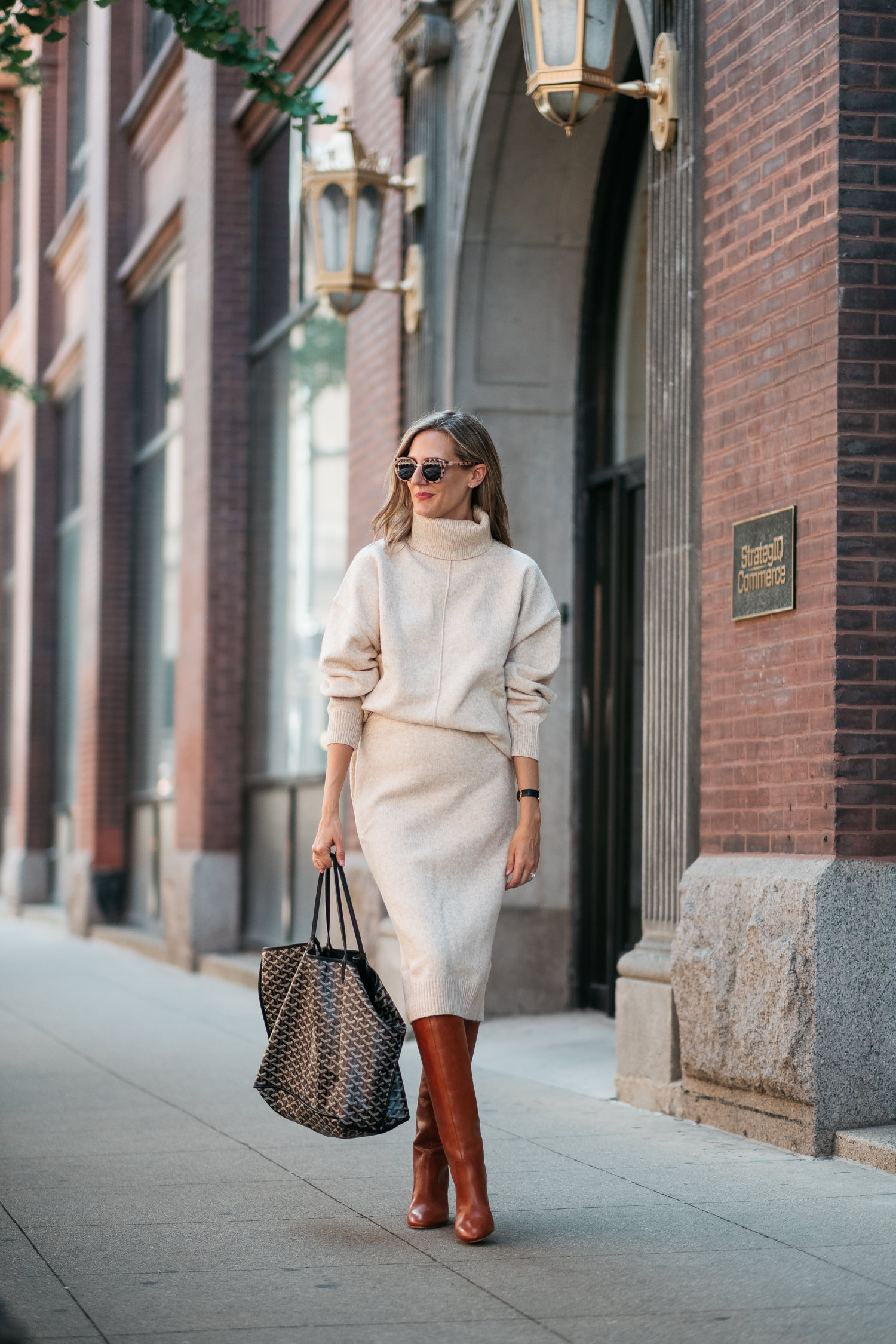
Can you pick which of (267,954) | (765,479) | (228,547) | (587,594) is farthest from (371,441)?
(267,954)

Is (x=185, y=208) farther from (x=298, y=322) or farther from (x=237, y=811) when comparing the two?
(x=237, y=811)

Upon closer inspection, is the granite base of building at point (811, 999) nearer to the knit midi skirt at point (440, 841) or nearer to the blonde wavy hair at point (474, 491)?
the knit midi skirt at point (440, 841)

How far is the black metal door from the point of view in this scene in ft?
28.7

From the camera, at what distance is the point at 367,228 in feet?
31.0

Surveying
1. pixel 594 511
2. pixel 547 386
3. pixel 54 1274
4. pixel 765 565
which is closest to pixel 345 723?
pixel 54 1274

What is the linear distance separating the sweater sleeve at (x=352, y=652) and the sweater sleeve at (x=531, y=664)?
1.15ft

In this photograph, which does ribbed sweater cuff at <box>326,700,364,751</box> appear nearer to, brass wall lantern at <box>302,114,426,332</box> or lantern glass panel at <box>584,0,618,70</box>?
lantern glass panel at <box>584,0,618,70</box>

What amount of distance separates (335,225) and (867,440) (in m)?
4.58

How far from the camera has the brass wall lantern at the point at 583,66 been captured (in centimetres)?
670

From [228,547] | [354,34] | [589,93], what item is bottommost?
[228,547]

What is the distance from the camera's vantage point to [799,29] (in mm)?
5848

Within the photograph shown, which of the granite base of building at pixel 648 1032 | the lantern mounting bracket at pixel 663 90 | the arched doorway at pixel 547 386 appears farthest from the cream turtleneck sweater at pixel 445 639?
the arched doorway at pixel 547 386

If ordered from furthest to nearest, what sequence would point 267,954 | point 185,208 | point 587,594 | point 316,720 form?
point 185,208 → point 316,720 → point 587,594 → point 267,954

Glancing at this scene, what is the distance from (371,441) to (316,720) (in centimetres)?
241
